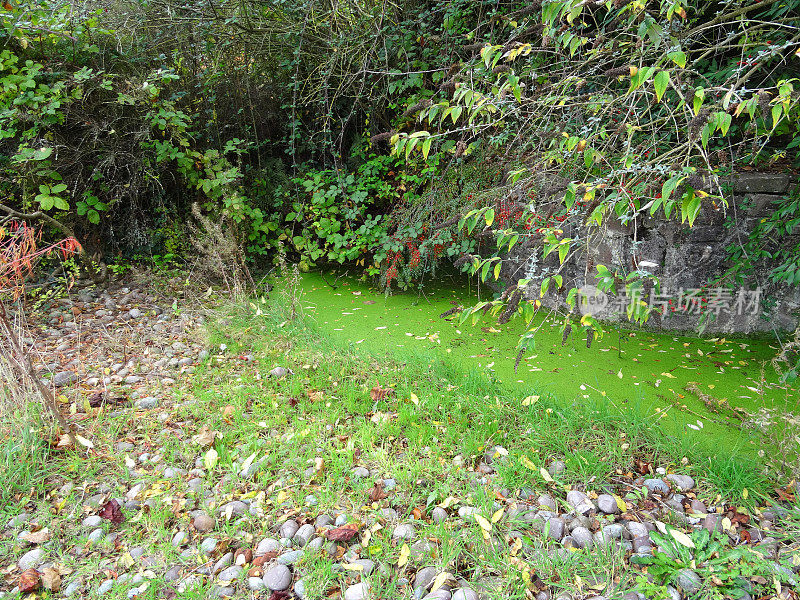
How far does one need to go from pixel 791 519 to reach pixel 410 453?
4.30ft

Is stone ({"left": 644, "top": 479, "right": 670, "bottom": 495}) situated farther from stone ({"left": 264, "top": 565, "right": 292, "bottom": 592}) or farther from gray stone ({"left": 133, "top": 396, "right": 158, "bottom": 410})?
gray stone ({"left": 133, "top": 396, "right": 158, "bottom": 410})

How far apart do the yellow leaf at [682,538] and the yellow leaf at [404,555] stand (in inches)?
32.7

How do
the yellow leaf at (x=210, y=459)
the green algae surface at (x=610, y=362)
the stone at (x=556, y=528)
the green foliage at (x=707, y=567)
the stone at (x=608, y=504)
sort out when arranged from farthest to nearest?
the green algae surface at (x=610, y=362), the yellow leaf at (x=210, y=459), the stone at (x=608, y=504), the stone at (x=556, y=528), the green foliage at (x=707, y=567)

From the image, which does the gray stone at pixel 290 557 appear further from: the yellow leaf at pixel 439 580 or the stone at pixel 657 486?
the stone at pixel 657 486

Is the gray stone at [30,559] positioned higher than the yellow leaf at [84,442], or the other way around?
the yellow leaf at [84,442]

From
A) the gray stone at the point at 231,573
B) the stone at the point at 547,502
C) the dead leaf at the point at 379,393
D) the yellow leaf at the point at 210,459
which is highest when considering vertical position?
the dead leaf at the point at 379,393

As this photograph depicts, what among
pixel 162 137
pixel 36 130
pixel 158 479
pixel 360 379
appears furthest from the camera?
pixel 162 137

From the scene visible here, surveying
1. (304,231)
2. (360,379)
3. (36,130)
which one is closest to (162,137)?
(36,130)

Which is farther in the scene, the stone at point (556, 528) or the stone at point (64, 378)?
the stone at point (64, 378)

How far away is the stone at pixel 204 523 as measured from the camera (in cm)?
165

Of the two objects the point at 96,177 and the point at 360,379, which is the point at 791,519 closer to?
the point at 360,379

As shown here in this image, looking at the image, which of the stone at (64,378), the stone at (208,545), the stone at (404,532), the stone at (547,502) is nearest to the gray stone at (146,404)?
the stone at (64,378)

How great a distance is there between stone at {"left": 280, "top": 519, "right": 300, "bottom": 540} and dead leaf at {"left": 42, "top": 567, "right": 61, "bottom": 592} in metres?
0.65

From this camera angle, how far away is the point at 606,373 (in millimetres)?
2656
